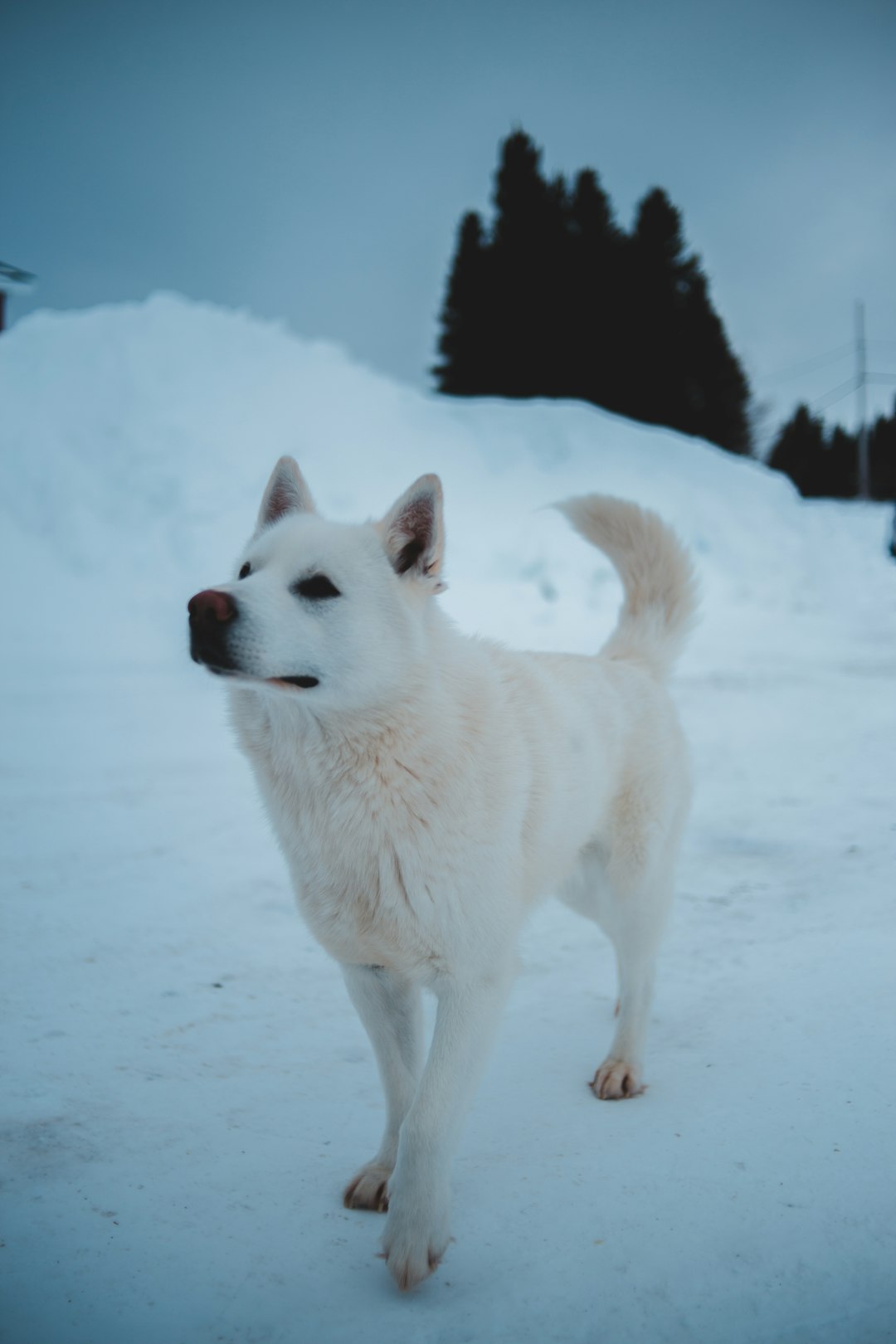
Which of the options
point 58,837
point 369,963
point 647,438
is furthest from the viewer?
point 647,438

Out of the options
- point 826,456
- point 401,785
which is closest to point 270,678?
point 401,785

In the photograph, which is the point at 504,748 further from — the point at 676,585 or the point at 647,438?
the point at 647,438

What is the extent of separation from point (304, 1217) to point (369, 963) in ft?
1.63

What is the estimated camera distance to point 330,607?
5.56ft

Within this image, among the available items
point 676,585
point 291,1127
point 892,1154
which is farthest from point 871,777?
point 291,1127

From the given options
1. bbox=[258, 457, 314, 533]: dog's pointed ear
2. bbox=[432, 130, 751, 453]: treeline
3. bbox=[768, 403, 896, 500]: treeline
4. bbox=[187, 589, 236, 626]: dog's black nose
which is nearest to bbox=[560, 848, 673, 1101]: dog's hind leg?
bbox=[258, 457, 314, 533]: dog's pointed ear

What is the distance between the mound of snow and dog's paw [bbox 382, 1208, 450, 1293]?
21.7ft

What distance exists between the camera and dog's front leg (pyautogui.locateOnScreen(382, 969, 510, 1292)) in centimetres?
149

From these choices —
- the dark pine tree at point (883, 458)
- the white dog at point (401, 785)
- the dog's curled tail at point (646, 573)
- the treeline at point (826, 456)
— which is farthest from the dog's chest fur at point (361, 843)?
the treeline at point (826, 456)

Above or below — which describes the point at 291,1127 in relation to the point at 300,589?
below

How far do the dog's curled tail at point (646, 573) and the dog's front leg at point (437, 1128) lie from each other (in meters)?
1.46

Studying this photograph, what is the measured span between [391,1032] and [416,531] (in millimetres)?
1100

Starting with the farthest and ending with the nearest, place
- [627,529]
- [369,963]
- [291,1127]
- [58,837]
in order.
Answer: [58,837], [627,529], [291,1127], [369,963]

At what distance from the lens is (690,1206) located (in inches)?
64.6
